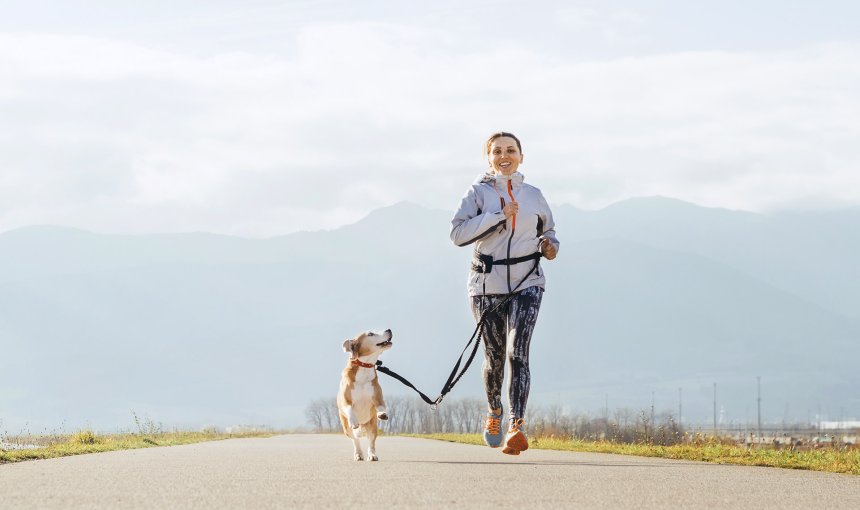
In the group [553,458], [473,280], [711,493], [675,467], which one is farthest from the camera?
[553,458]

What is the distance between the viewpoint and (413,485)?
8641 millimetres

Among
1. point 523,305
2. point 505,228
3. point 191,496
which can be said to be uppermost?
point 505,228

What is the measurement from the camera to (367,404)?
12.2 m

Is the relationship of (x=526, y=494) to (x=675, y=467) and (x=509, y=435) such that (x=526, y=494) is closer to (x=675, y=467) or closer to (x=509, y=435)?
(x=509, y=435)

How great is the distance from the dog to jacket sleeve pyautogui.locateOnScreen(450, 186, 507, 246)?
1.24 m

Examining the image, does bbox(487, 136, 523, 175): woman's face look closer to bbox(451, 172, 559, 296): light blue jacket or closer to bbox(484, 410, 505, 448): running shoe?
bbox(451, 172, 559, 296): light blue jacket

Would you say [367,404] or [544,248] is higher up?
[544,248]

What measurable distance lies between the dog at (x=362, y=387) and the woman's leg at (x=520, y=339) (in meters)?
1.29

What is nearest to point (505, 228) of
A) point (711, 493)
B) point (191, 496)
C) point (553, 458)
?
point (553, 458)

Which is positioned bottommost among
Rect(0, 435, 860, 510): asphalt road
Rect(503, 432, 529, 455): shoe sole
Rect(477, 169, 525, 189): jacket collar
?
Rect(0, 435, 860, 510): asphalt road

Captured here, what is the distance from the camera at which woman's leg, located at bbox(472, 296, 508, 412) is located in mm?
11891

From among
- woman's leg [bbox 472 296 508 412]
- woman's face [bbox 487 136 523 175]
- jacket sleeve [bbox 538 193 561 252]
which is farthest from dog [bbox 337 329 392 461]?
woman's face [bbox 487 136 523 175]

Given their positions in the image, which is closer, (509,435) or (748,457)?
(509,435)

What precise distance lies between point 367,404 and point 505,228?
2179 mm
